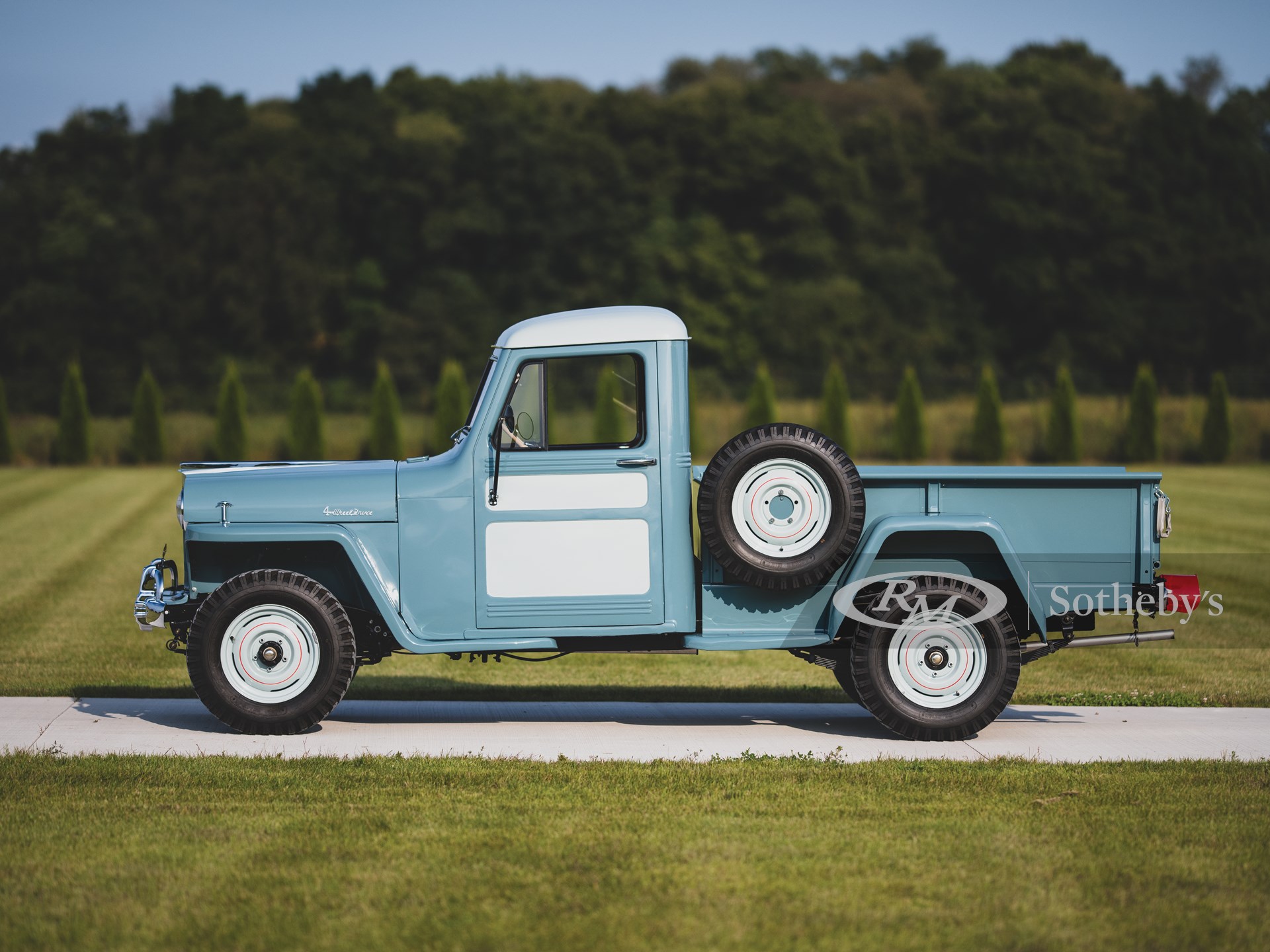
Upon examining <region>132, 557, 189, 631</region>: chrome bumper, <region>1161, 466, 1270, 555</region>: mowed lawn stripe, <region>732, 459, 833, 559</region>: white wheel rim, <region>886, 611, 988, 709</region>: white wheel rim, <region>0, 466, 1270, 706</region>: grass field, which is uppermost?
<region>732, 459, 833, 559</region>: white wheel rim

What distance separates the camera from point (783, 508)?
7148 millimetres

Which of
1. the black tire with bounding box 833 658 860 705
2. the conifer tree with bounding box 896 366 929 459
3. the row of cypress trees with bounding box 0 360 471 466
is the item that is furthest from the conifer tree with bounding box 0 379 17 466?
the black tire with bounding box 833 658 860 705

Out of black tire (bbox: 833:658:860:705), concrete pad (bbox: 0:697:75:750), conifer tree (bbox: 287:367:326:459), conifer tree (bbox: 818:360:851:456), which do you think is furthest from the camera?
conifer tree (bbox: 818:360:851:456)

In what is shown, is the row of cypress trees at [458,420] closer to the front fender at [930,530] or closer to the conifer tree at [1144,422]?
the conifer tree at [1144,422]

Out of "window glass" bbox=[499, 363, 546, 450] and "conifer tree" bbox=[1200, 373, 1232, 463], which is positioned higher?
"window glass" bbox=[499, 363, 546, 450]

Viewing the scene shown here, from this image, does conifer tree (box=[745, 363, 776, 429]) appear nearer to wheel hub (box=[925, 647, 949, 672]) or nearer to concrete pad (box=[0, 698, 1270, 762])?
concrete pad (box=[0, 698, 1270, 762])

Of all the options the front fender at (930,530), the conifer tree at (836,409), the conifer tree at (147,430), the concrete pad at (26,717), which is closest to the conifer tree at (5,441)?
the conifer tree at (147,430)

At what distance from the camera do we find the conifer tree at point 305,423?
36.2m

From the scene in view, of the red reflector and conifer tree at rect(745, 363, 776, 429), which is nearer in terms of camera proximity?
the red reflector

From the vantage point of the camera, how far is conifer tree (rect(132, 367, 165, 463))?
36.6m

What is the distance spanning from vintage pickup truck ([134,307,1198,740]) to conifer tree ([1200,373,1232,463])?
32.2 metres

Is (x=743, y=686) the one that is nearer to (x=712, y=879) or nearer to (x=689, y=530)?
(x=689, y=530)

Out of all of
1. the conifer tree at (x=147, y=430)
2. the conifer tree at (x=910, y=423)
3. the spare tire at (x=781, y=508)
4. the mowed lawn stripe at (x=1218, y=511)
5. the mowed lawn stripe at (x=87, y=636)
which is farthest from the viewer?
the conifer tree at (x=910, y=423)

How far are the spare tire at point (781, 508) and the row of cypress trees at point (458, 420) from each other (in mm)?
28500
